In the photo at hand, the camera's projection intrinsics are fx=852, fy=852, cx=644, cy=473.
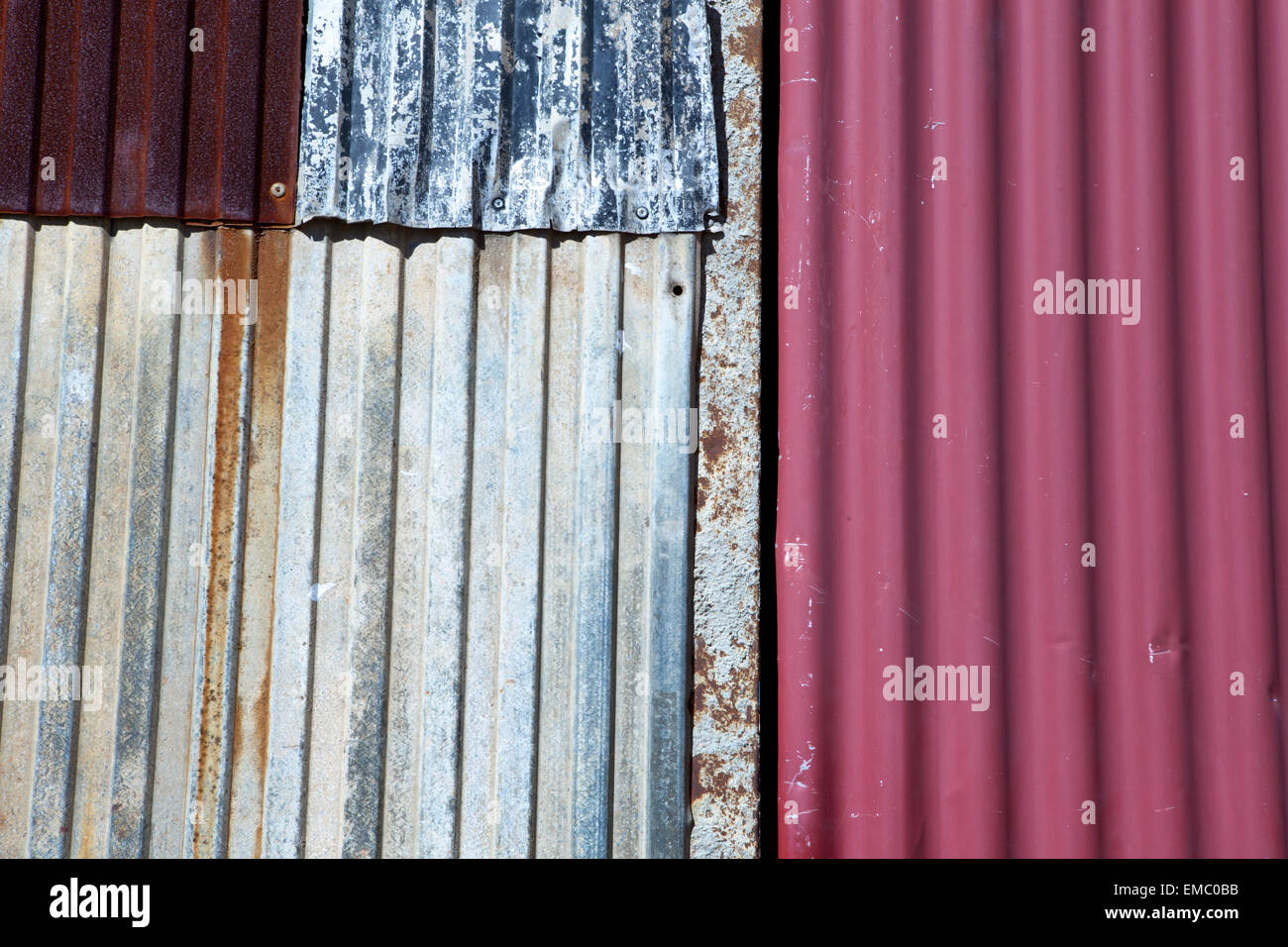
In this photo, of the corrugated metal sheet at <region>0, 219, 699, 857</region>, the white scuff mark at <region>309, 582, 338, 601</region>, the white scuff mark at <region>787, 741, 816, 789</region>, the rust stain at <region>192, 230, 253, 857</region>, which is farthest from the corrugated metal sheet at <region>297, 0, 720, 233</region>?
the white scuff mark at <region>787, 741, 816, 789</region>

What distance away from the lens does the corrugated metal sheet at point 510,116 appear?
2.76 metres

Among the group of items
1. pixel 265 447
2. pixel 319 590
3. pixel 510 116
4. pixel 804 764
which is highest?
pixel 510 116

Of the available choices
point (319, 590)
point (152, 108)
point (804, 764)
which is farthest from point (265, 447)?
point (804, 764)

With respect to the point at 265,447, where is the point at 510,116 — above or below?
above

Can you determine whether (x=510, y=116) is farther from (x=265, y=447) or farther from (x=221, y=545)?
(x=221, y=545)

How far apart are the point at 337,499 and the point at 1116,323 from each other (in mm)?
2565

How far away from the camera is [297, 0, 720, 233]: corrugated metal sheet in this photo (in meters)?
2.76

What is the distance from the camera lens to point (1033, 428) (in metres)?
2.72

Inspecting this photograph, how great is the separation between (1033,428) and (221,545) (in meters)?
2.62

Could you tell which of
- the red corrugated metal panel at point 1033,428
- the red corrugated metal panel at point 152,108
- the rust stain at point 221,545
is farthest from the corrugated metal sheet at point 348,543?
the red corrugated metal panel at point 1033,428

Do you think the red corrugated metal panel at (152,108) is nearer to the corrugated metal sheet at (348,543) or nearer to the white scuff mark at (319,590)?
the corrugated metal sheet at (348,543)

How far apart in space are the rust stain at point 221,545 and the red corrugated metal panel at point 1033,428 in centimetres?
176

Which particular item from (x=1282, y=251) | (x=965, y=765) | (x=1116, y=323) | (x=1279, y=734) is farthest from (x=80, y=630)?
(x=1282, y=251)

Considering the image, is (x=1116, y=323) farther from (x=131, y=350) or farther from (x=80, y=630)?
(x=80, y=630)
